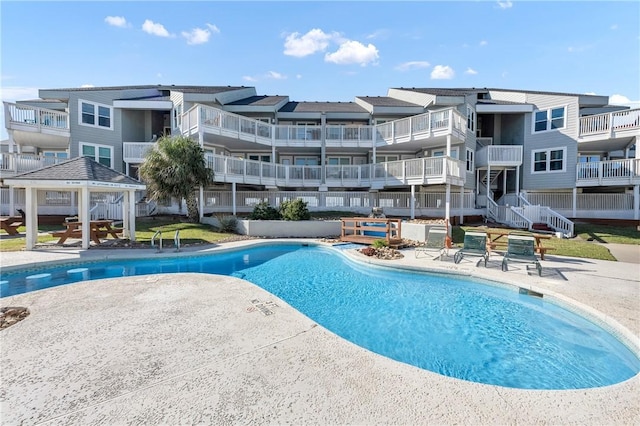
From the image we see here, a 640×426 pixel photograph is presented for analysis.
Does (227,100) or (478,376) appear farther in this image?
(227,100)

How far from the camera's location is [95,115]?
69.3ft

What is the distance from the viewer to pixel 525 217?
17.0 metres

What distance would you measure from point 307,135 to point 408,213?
30.8 feet

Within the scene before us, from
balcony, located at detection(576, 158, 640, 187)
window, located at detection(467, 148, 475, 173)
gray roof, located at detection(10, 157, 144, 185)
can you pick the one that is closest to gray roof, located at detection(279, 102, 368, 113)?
window, located at detection(467, 148, 475, 173)

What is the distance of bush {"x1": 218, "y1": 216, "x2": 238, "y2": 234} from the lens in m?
16.5

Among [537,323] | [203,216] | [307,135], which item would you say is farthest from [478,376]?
[307,135]

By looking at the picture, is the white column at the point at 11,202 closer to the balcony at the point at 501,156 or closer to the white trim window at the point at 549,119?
the balcony at the point at 501,156

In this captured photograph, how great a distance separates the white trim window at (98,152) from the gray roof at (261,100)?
9920 millimetres

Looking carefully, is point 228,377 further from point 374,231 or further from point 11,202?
point 11,202

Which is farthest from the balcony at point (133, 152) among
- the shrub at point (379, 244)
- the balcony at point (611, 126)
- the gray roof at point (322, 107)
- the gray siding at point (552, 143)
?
the balcony at point (611, 126)

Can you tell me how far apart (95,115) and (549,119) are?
32.9m

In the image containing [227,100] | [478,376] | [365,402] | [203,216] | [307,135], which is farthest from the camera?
[227,100]

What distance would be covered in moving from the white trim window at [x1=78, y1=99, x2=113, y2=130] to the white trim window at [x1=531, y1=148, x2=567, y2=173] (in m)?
31.8

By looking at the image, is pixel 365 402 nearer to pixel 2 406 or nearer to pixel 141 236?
pixel 2 406
